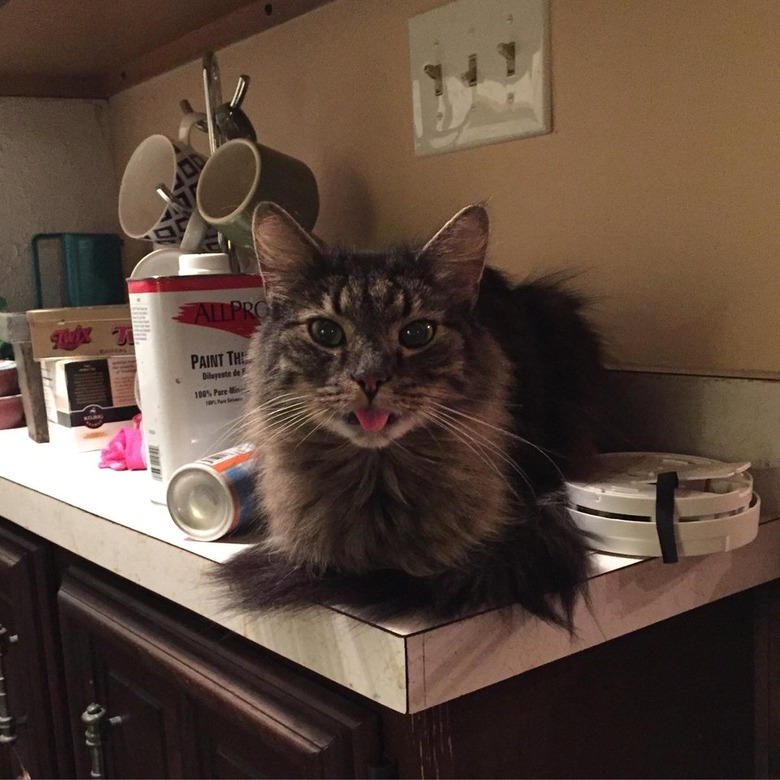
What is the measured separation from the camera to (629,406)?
1030mm

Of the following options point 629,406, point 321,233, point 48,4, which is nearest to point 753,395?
point 629,406

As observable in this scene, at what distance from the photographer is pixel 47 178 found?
6.70 feet

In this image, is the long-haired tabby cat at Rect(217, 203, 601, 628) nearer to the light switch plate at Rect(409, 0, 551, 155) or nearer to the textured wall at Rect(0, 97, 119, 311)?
the light switch plate at Rect(409, 0, 551, 155)

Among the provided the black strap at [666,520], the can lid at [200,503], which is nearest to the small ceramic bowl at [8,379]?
the can lid at [200,503]

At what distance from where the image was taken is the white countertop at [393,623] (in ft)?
2.08

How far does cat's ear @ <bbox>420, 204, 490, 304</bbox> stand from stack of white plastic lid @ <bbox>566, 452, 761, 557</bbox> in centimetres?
23

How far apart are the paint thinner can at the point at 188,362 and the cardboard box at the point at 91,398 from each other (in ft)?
1.13

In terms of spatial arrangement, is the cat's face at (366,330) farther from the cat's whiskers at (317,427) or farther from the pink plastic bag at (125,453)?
the pink plastic bag at (125,453)

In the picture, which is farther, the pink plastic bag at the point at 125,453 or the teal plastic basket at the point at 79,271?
the teal plastic basket at the point at 79,271

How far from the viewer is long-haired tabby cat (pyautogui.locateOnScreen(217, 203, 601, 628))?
69 centimetres

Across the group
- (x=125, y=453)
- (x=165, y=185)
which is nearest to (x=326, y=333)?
(x=125, y=453)

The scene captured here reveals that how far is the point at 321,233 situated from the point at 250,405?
2.52 ft

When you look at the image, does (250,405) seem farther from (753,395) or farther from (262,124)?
(262,124)

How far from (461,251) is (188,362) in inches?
14.8
